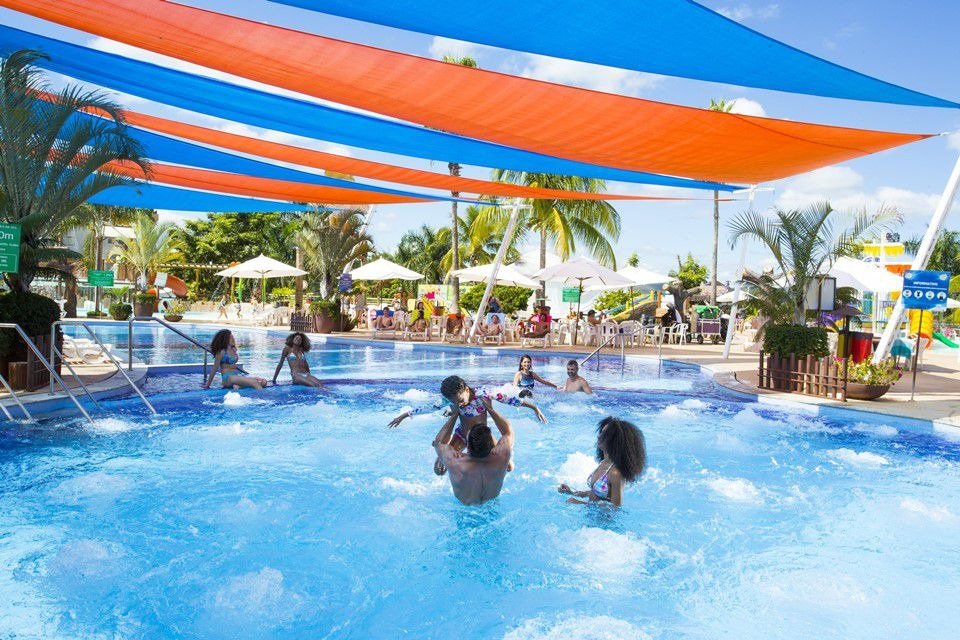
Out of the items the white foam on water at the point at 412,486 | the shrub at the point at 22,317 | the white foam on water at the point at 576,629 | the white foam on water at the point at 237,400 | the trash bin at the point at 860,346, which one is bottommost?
the white foam on water at the point at 576,629

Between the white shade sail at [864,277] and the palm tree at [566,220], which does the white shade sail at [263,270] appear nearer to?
the palm tree at [566,220]

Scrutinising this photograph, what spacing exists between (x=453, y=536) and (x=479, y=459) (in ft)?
1.96

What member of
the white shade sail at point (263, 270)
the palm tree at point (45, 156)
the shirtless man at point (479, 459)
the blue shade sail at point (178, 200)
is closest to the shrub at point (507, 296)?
the white shade sail at point (263, 270)

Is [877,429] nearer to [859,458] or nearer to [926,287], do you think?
[859,458]

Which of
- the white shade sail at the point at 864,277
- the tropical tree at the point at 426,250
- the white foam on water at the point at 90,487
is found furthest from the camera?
the tropical tree at the point at 426,250

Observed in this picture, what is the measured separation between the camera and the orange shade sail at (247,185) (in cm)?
1141

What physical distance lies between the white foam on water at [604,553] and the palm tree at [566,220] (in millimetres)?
17134

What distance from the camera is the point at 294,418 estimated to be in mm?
8984

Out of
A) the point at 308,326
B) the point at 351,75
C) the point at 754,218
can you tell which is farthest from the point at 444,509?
the point at 308,326

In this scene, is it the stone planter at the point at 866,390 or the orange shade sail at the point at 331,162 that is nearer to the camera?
the orange shade sail at the point at 331,162

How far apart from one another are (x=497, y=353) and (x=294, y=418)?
817cm

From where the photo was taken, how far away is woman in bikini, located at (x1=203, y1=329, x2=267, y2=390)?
10.2 metres

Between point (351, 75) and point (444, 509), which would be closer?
point (444, 509)

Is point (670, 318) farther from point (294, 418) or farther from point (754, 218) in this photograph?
point (294, 418)
